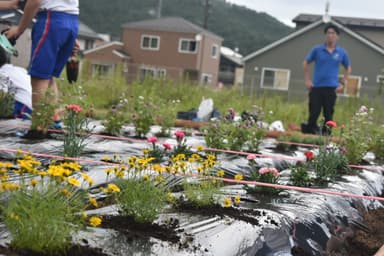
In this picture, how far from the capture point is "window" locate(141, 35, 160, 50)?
42250 millimetres

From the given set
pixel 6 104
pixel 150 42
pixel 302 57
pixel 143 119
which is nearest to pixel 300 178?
pixel 143 119

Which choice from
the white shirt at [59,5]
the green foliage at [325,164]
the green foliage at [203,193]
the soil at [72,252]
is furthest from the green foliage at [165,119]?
the soil at [72,252]

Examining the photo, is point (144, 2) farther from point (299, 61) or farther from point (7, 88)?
point (7, 88)

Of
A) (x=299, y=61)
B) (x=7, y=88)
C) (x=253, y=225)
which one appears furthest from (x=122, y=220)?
(x=299, y=61)

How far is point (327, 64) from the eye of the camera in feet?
26.1

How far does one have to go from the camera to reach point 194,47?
1657 inches

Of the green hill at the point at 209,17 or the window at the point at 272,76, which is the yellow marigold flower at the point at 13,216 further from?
the green hill at the point at 209,17

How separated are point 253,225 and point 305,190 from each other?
81 cm

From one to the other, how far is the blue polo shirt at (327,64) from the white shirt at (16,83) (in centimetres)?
384

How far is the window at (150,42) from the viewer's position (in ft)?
139

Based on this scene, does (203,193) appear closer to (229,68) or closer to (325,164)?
(325,164)

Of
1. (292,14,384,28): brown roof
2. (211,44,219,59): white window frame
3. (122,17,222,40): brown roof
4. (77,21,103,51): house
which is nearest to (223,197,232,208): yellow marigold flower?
(292,14,384,28): brown roof

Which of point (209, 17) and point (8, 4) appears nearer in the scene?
point (8, 4)

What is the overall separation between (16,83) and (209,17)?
66776 millimetres
